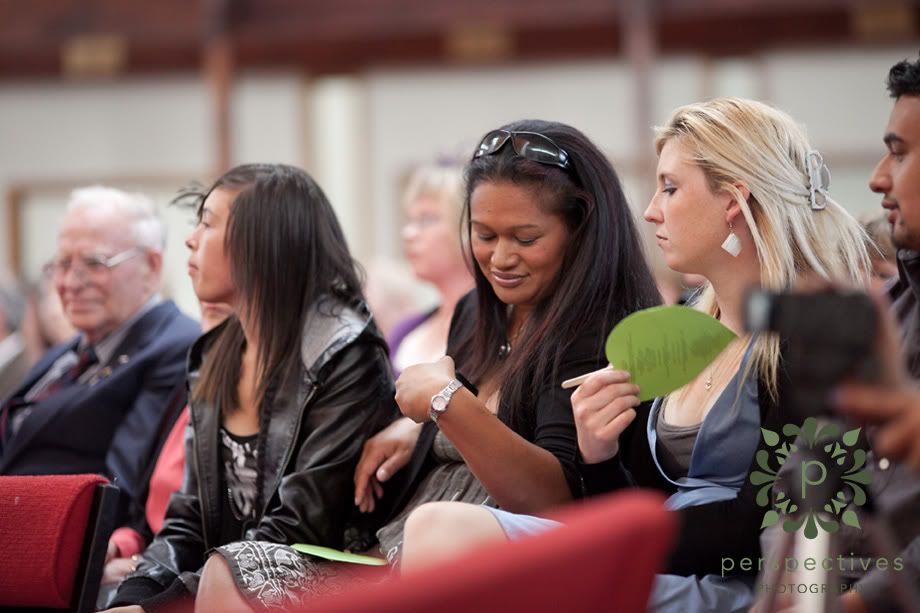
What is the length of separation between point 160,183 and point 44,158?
1.01 metres

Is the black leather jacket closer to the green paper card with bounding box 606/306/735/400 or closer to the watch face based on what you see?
the watch face

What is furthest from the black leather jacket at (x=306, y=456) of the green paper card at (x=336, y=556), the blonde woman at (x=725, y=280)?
the blonde woman at (x=725, y=280)

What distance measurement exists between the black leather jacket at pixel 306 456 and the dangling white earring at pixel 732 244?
920mm

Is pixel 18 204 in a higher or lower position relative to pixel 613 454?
lower

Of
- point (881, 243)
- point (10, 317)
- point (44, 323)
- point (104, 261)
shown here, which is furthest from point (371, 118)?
point (881, 243)

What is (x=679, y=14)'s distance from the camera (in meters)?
8.29

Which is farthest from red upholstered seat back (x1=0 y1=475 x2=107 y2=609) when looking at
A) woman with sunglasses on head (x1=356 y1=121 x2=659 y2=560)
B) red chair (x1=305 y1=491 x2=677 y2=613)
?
red chair (x1=305 y1=491 x2=677 y2=613)

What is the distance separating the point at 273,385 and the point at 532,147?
872 mm

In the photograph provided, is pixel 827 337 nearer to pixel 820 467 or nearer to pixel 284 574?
pixel 820 467

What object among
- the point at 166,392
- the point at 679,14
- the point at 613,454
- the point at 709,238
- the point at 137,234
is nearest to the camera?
the point at 613,454

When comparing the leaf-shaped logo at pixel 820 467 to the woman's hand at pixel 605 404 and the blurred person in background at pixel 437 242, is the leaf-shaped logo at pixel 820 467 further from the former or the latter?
the blurred person in background at pixel 437 242

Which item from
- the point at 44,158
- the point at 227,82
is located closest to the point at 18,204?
the point at 44,158

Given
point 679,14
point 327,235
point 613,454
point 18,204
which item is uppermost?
point 679,14

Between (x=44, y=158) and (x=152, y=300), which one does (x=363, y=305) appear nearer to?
(x=152, y=300)
